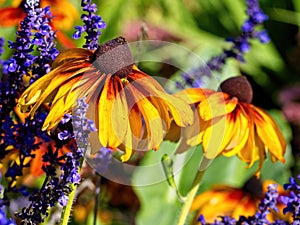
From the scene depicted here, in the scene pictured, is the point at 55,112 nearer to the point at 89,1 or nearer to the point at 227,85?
the point at 89,1

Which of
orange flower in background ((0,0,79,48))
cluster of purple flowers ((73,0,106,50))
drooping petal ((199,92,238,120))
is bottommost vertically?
drooping petal ((199,92,238,120))

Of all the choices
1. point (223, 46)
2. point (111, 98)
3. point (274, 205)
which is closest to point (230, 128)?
point (274, 205)

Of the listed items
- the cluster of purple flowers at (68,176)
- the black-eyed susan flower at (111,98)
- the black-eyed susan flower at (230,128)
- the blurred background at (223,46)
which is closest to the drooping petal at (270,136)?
the black-eyed susan flower at (230,128)

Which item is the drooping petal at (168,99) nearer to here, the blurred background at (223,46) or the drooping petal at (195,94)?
the drooping petal at (195,94)

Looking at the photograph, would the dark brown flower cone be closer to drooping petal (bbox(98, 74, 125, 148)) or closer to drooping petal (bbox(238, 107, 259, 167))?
drooping petal (bbox(238, 107, 259, 167))

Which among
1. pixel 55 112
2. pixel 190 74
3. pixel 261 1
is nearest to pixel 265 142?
pixel 190 74

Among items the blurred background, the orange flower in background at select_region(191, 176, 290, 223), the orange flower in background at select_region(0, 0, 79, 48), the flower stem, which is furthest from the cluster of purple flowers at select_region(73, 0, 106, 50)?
the blurred background

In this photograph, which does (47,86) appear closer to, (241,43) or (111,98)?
(111,98)
